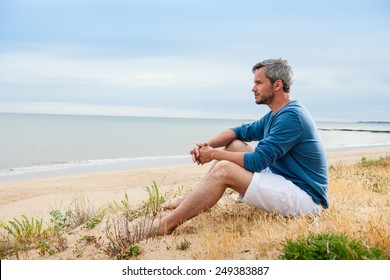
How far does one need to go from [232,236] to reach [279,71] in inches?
72.3

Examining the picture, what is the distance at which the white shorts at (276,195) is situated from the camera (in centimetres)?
466

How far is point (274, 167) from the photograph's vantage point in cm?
503

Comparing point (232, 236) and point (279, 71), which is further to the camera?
point (279, 71)

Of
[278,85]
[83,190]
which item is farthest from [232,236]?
[83,190]

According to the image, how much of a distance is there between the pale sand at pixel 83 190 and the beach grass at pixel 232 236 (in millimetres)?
1637

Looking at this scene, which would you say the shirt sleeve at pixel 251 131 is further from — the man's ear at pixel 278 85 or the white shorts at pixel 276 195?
the white shorts at pixel 276 195

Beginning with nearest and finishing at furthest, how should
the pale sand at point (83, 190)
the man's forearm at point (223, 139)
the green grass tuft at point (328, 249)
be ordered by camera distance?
the green grass tuft at point (328, 249) < the man's forearm at point (223, 139) < the pale sand at point (83, 190)

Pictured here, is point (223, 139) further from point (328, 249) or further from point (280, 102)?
point (328, 249)

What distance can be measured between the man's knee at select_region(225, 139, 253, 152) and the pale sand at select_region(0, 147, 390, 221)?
6.32 ft

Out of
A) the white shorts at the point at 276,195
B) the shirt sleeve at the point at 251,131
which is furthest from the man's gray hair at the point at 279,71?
the white shorts at the point at 276,195

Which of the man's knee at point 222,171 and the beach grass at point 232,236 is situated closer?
the beach grass at point 232,236
